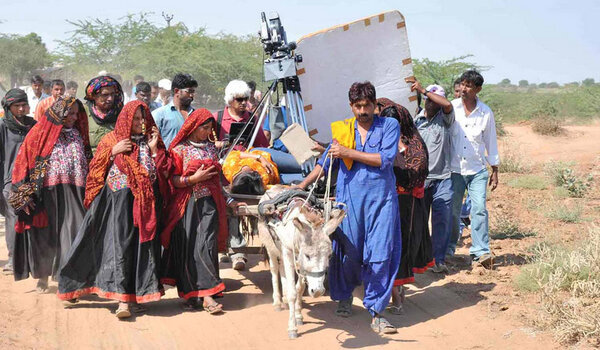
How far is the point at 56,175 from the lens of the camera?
7289 millimetres

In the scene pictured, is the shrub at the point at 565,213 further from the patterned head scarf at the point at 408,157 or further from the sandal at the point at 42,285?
the sandal at the point at 42,285

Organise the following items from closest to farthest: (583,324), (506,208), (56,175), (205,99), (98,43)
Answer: (583,324) < (56,175) < (506,208) < (205,99) < (98,43)

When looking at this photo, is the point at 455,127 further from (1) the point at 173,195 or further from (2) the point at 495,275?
(1) the point at 173,195

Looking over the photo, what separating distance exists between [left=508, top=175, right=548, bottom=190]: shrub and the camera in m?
8.64

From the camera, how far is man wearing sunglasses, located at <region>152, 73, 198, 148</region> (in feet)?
28.6

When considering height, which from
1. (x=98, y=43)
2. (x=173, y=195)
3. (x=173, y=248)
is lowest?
(x=173, y=248)

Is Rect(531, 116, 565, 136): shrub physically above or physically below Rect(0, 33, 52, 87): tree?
below

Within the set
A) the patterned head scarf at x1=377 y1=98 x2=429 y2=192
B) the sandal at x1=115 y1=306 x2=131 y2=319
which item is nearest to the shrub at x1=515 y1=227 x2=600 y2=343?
the patterned head scarf at x1=377 y1=98 x2=429 y2=192

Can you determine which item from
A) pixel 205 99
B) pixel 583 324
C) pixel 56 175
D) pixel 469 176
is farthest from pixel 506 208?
pixel 205 99

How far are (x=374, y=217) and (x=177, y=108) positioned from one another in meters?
3.58

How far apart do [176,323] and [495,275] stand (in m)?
3.72

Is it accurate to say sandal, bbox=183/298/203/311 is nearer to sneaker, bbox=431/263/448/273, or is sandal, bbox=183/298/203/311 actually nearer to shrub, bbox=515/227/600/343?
sneaker, bbox=431/263/448/273

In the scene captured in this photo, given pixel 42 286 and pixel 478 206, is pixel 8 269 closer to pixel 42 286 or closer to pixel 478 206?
pixel 42 286

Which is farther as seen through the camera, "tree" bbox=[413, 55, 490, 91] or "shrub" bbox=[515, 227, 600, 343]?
"tree" bbox=[413, 55, 490, 91]
